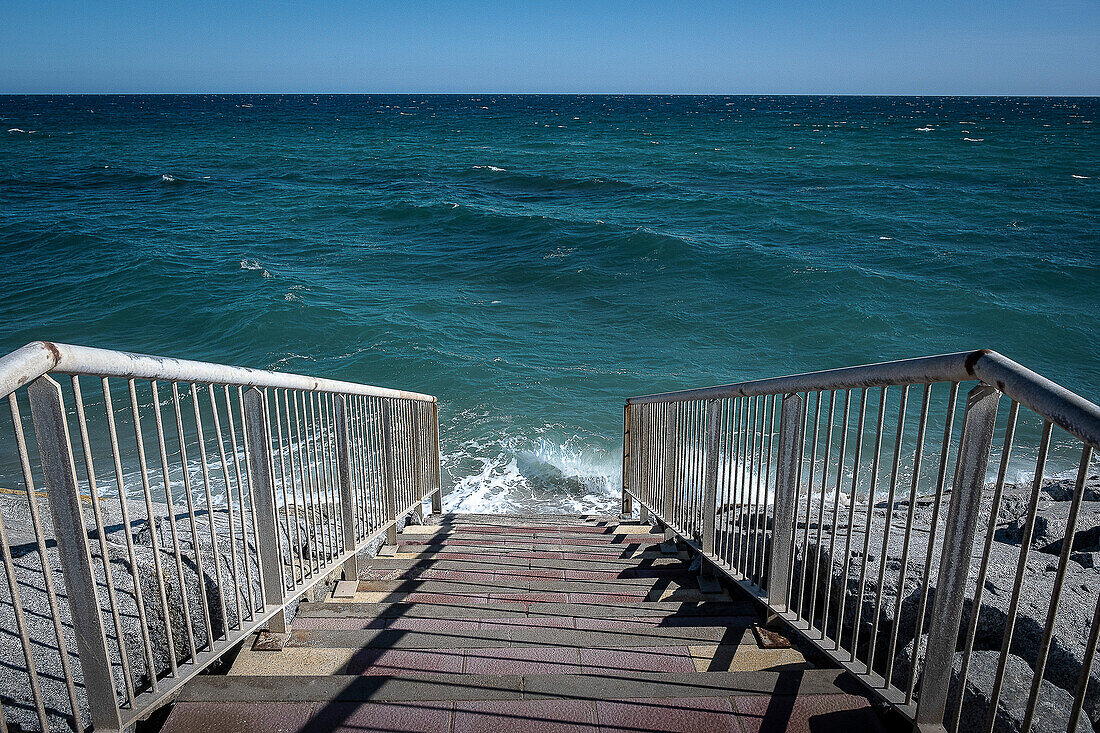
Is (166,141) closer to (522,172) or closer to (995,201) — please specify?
(522,172)

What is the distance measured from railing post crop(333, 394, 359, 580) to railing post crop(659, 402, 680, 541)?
2.36 meters

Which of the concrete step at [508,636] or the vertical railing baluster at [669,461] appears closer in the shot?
the concrete step at [508,636]

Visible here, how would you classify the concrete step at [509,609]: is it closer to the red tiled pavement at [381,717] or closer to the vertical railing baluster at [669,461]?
the red tiled pavement at [381,717]

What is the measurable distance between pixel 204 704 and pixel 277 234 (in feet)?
93.1

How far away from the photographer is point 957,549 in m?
2.12

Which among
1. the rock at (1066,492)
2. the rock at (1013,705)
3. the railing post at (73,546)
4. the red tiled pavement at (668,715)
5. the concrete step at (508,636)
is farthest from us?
the rock at (1066,492)

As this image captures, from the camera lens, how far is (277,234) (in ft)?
93.7

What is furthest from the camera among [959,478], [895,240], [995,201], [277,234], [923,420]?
[995,201]

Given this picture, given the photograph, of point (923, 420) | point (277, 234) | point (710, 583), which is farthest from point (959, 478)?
point (277, 234)

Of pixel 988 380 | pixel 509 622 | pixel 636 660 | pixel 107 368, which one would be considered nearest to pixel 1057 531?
pixel 636 660

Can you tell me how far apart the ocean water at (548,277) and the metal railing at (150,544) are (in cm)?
693

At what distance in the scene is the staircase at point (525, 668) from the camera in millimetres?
2533

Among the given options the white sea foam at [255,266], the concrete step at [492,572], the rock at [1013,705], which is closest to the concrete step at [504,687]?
the rock at [1013,705]

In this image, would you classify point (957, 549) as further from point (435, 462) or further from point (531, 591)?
point (435, 462)
